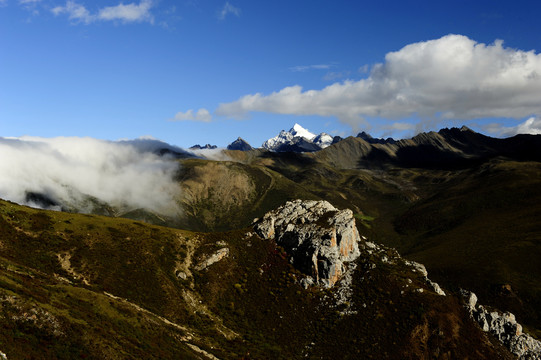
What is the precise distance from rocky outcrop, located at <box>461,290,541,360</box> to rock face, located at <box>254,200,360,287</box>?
4306cm

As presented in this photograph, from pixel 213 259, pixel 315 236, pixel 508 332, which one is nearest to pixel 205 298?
pixel 213 259

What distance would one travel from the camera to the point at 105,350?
184 feet

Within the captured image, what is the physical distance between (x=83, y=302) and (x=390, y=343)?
77.4 metres

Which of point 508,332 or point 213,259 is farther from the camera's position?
point 213,259

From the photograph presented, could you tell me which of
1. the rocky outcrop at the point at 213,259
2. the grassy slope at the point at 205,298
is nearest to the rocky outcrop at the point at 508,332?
the grassy slope at the point at 205,298

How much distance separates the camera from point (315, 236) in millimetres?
134250

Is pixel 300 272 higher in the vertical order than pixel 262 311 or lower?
higher

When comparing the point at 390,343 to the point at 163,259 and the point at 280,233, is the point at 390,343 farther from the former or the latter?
the point at 163,259

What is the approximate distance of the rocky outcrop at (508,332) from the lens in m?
114

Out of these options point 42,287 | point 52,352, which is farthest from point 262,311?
point 52,352

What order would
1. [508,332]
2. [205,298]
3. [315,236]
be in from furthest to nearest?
[315,236], [508,332], [205,298]

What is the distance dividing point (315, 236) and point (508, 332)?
68749 mm

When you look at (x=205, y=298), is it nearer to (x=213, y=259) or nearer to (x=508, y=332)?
(x=213, y=259)

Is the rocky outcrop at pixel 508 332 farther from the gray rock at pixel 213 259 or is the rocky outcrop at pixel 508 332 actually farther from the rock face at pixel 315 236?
the gray rock at pixel 213 259
